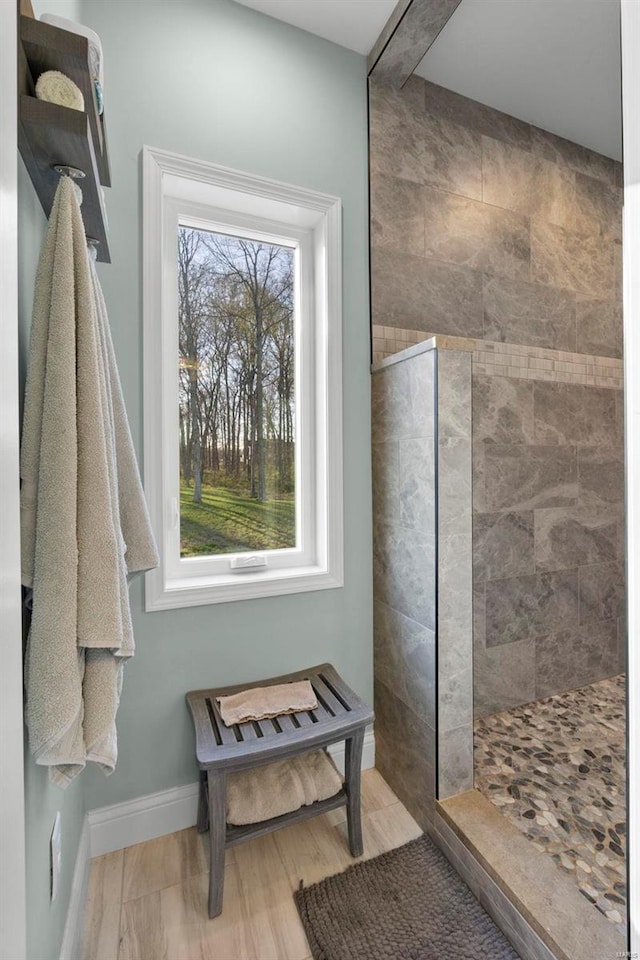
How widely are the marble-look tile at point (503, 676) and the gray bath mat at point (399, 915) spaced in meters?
0.76

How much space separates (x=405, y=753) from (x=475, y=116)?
2.70 meters

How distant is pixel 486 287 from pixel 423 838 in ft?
7.15

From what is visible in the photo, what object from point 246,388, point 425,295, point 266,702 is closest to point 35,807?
point 266,702

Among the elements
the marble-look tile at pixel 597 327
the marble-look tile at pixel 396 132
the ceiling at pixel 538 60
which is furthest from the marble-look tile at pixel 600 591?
the marble-look tile at pixel 396 132

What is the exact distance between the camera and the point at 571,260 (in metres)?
2.29

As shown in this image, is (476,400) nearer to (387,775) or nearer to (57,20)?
(387,775)

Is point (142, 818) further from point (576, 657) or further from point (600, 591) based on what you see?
point (600, 591)

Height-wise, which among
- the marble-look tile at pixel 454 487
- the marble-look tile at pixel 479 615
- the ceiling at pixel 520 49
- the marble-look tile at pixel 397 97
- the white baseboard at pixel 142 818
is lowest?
the white baseboard at pixel 142 818

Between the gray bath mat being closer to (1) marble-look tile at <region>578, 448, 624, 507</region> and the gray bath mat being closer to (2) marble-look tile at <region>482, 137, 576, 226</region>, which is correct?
(1) marble-look tile at <region>578, 448, 624, 507</region>

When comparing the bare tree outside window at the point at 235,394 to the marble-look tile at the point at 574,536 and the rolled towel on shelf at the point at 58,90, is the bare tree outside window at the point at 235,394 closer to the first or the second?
the rolled towel on shelf at the point at 58,90

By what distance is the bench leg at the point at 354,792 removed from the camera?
53.2 inches

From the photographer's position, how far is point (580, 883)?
1.16 m

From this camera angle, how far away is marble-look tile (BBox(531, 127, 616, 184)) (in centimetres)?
221

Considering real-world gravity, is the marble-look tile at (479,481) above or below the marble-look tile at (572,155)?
below
